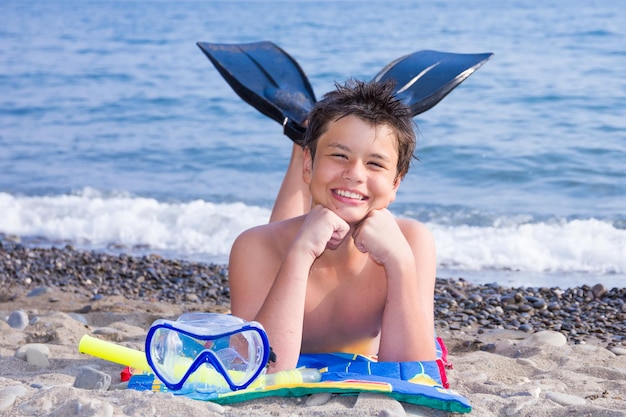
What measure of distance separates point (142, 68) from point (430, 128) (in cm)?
903

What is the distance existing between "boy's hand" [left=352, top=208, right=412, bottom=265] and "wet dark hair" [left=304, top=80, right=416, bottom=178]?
271mm

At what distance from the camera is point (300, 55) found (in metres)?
18.7

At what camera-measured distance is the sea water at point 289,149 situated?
766cm

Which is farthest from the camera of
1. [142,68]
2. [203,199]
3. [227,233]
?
[142,68]

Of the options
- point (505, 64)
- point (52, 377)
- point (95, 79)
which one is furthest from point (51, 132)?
point (52, 377)

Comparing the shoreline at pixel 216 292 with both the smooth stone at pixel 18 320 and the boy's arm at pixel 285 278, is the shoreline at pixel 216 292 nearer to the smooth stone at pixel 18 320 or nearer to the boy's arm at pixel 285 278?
the smooth stone at pixel 18 320

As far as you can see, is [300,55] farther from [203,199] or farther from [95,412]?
[95,412]

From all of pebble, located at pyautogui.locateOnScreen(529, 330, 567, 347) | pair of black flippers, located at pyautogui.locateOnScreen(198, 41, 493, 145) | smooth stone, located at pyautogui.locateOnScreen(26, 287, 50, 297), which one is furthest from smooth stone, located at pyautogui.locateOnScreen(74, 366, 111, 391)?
smooth stone, located at pyautogui.locateOnScreen(26, 287, 50, 297)

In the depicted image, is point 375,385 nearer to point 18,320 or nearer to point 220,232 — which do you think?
point 18,320

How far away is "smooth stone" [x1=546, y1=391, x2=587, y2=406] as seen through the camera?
3.05 m

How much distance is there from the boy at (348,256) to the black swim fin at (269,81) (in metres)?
1.54

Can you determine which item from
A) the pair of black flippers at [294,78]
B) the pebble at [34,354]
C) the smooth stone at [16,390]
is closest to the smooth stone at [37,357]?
the pebble at [34,354]

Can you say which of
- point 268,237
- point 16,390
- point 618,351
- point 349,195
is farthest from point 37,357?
point 618,351

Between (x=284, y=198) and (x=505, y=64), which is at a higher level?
(x=505, y=64)
